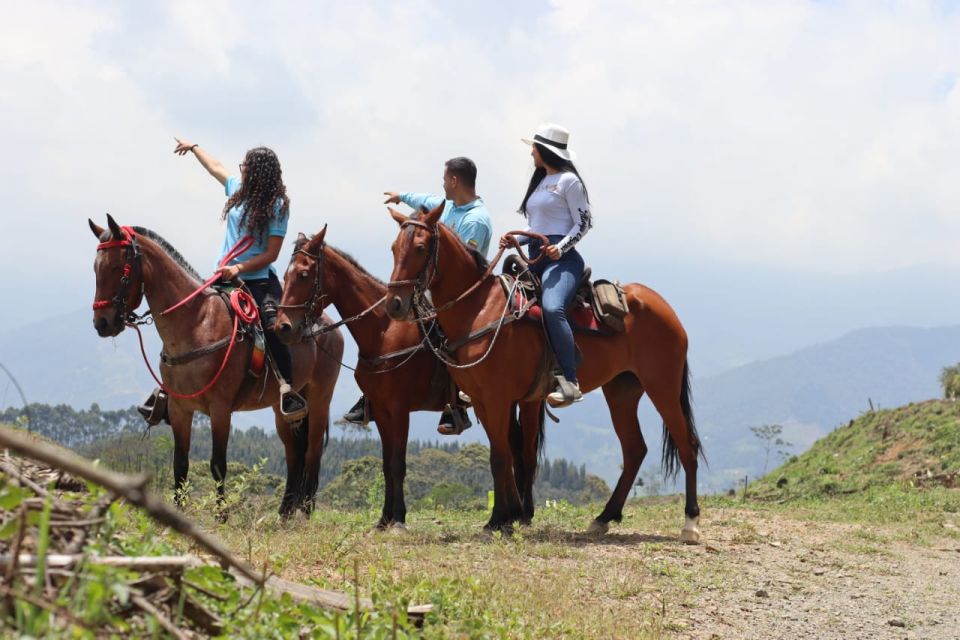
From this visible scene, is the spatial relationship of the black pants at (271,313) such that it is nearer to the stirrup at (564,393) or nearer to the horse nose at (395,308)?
the horse nose at (395,308)

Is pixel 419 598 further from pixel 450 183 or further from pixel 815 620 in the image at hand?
pixel 450 183

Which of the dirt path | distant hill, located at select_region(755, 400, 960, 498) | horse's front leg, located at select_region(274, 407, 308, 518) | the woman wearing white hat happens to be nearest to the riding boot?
horse's front leg, located at select_region(274, 407, 308, 518)

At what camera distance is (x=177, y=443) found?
31.8 ft

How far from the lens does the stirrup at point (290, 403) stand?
10094 millimetres

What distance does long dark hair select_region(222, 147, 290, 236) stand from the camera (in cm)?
1015

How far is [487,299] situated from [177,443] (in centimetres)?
324

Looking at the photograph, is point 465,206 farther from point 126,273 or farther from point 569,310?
point 126,273

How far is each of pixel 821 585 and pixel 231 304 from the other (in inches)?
234

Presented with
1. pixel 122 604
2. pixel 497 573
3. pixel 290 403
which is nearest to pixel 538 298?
pixel 290 403

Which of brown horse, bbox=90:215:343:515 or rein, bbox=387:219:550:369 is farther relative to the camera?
rein, bbox=387:219:550:369

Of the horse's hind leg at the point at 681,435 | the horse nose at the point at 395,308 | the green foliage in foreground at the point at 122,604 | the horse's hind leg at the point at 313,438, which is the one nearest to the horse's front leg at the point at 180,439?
the horse's hind leg at the point at 313,438

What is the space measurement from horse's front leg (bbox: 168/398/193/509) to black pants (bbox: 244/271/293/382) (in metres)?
1.01

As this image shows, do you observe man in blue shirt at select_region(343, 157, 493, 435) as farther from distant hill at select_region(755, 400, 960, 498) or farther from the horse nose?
distant hill at select_region(755, 400, 960, 498)

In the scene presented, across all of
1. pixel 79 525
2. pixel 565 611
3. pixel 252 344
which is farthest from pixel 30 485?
pixel 252 344
